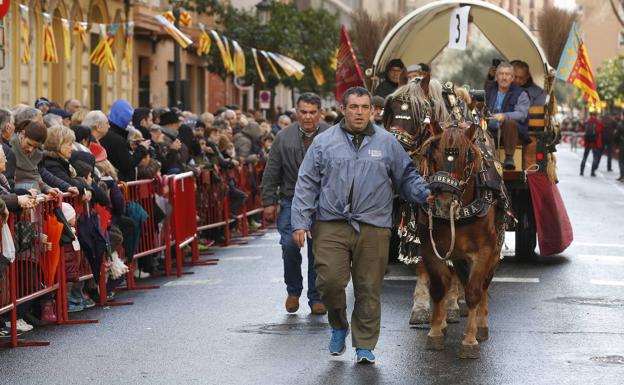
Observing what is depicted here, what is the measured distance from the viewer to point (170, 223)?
50.1 feet

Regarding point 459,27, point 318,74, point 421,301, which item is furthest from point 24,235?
point 318,74

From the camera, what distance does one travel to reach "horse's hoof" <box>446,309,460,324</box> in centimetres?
1141

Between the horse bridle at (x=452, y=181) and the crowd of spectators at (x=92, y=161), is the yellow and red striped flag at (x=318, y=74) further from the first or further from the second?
the horse bridle at (x=452, y=181)

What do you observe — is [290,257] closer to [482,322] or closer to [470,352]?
[482,322]

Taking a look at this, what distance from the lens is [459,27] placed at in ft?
54.9

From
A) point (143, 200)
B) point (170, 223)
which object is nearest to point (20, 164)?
point (143, 200)

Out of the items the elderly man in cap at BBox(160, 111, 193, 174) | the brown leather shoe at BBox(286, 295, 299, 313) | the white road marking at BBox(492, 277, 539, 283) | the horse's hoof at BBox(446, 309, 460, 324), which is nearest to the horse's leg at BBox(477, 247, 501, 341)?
the horse's hoof at BBox(446, 309, 460, 324)

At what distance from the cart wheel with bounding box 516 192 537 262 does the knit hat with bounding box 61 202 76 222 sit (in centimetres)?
563

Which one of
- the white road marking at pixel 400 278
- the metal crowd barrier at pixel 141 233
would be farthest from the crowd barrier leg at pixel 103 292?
the white road marking at pixel 400 278

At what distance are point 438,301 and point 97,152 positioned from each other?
184 inches

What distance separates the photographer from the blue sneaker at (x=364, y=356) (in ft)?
31.0

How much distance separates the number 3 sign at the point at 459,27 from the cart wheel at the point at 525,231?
2.22 m

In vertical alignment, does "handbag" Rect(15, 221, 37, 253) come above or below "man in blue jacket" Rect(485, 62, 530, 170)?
below

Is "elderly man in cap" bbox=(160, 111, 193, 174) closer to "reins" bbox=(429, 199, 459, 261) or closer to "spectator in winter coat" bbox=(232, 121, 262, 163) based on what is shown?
"spectator in winter coat" bbox=(232, 121, 262, 163)
